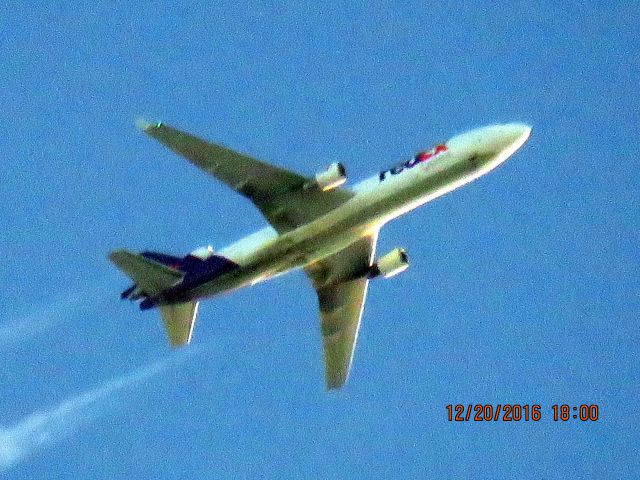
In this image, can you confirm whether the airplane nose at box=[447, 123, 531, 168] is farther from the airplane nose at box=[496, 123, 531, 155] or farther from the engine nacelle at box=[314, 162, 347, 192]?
the engine nacelle at box=[314, 162, 347, 192]

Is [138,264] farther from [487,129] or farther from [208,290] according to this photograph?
[487,129]

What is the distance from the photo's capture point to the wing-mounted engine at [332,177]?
7819 centimetres

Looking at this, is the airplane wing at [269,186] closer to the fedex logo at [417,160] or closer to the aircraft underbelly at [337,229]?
the aircraft underbelly at [337,229]

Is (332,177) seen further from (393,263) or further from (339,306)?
(339,306)

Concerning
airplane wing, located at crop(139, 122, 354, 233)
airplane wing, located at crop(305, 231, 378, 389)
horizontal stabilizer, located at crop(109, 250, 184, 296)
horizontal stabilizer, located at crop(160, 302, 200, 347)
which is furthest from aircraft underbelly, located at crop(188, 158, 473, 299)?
airplane wing, located at crop(305, 231, 378, 389)

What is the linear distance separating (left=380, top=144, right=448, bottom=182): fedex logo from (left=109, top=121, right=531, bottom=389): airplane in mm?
47

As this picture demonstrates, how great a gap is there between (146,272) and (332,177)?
1015 centimetres

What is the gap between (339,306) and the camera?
289 feet

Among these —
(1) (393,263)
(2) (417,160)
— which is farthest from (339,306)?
(2) (417,160)

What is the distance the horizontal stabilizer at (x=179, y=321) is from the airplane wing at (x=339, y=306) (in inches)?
299

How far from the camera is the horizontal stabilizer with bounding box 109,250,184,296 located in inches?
3113

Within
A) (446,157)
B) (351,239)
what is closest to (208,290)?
(351,239)

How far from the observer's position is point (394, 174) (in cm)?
7831

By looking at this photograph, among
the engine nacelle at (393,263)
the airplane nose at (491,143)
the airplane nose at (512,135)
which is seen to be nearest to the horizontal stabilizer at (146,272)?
the engine nacelle at (393,263)
